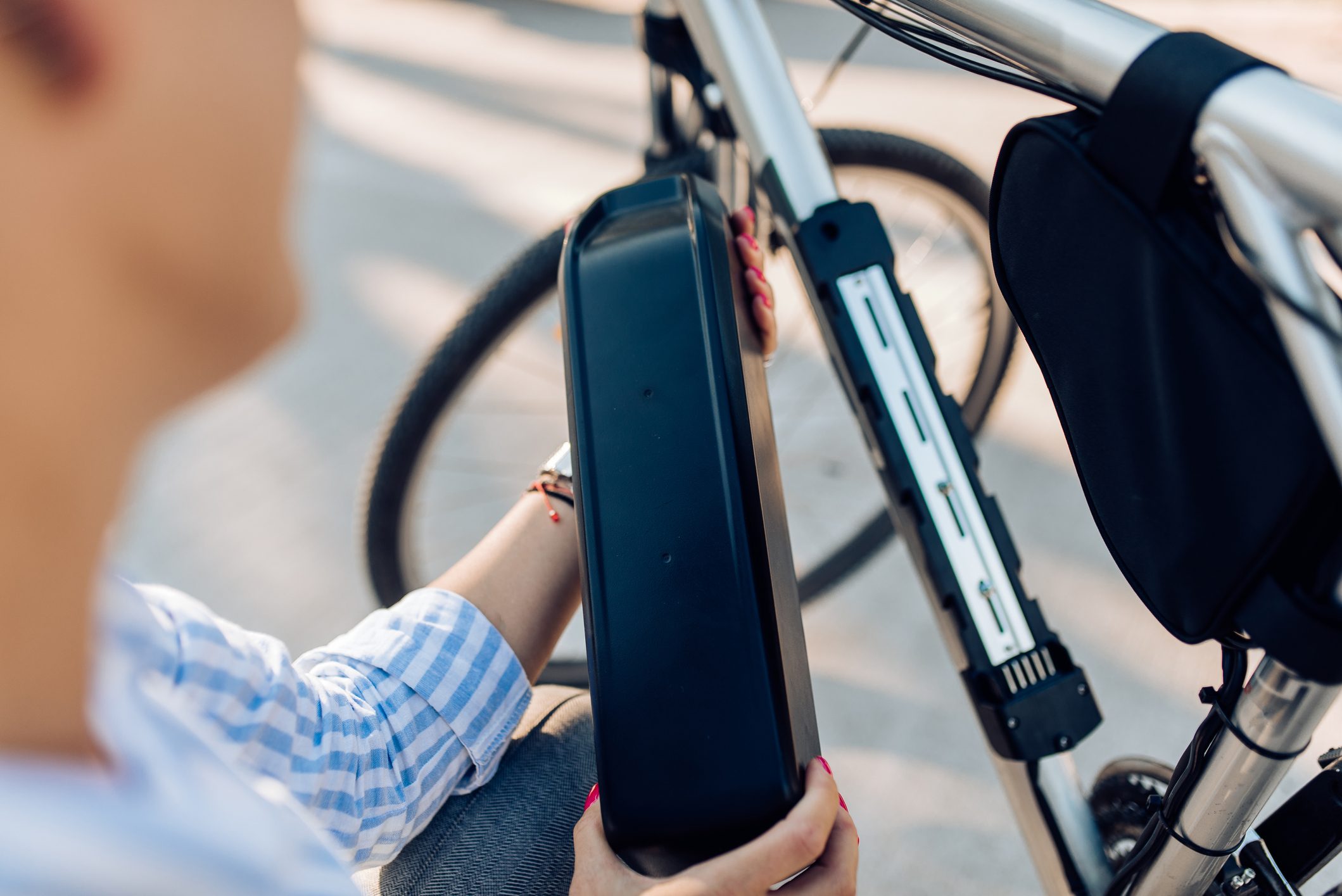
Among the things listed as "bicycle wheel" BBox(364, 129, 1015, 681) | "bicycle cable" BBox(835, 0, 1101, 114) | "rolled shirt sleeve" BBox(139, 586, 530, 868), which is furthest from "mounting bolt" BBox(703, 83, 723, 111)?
"rolled shirt sleeve" BBox(139, 586, 530, 868)

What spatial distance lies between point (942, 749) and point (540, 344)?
803 millimetres

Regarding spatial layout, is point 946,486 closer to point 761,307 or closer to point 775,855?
point 761,307

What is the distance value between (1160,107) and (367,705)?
1.54 ft

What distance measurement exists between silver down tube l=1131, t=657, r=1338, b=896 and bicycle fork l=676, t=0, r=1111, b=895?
0.41ft

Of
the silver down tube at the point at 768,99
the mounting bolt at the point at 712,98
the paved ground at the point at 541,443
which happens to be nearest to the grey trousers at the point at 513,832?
the paved ground at the point at 541,443

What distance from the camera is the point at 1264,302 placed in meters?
0.31

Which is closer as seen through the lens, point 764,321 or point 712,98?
point 764,321

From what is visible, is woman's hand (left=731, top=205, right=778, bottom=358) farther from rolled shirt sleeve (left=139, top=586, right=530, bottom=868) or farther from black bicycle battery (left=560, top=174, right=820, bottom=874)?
rolled shirt sleeve (left=139, top=586, right=530, bottom=868)

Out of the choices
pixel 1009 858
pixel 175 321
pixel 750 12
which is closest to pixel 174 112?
pixel 175 321

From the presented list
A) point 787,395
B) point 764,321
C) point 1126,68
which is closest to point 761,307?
point 764,321

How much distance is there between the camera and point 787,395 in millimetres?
1368

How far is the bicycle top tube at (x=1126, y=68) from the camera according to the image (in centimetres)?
28

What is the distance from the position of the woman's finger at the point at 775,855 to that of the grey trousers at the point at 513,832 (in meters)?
0.14

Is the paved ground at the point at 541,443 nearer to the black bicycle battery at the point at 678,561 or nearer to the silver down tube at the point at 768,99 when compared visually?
the black bicycle battery at the point at 678,561
